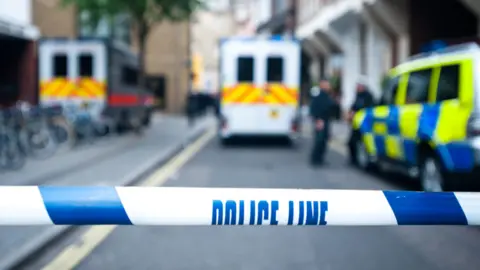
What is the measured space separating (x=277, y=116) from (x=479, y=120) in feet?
33.2

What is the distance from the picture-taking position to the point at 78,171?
11.6 metres

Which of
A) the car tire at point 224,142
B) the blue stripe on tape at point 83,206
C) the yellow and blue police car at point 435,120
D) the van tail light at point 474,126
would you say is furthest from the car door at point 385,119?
the car tire at point 224,142

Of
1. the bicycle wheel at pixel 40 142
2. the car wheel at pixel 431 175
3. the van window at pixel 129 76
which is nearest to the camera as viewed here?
the car wheel at pixel 431 175

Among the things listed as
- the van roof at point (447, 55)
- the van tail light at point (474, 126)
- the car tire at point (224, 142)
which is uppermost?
the van roof at point (447, 55)

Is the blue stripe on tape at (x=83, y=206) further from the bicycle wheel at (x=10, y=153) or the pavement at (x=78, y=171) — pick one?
the bicycle wheel at (x=10, y=153)

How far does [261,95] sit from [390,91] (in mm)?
7180

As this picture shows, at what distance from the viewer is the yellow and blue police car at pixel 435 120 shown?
7402 millimetres

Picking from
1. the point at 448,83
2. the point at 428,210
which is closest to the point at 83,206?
the point at 428,210

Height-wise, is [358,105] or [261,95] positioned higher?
[261,95]

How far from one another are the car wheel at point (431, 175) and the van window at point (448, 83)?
78cm

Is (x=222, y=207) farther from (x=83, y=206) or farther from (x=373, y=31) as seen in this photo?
(x=373, y=31)

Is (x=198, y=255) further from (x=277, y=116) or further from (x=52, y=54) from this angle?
(x=52, y=54)

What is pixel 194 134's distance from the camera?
879 inches

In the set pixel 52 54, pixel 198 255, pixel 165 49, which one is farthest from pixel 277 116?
pixel 165 49
